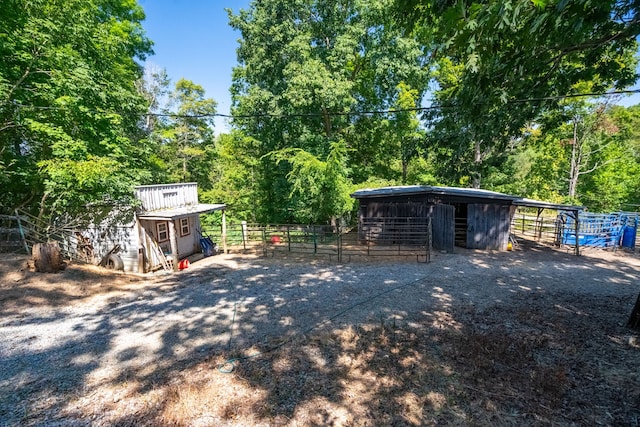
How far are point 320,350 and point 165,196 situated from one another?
405 inches

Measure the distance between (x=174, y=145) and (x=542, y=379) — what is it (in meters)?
26.4

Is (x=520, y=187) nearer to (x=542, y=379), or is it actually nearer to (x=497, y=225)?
(x=497, y=225)

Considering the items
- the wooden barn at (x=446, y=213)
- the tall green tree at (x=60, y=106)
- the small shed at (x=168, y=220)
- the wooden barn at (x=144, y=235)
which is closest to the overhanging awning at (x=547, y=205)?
the wooden barn at (x=446, y=213)

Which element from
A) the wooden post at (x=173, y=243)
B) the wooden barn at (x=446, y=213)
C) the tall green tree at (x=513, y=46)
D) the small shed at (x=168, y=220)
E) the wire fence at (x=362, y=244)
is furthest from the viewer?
the wooden barn at (x=446, y=213)

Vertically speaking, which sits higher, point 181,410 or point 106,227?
point 106,227

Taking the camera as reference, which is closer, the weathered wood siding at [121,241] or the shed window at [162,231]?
the weathered wood siding at [121,241]

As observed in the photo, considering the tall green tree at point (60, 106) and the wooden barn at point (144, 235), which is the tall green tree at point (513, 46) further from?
the tall green tree at point (60, 106)

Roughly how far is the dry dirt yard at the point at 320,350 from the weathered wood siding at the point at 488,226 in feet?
14.2

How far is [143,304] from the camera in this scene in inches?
314

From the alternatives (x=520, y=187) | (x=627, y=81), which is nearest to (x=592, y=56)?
(x=627, y=81)

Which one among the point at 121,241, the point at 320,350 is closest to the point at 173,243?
the point at 121,241

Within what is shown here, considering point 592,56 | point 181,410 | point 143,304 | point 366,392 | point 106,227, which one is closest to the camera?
point 181,410

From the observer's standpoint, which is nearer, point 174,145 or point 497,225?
point 497,225

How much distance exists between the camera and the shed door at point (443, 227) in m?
13.6
